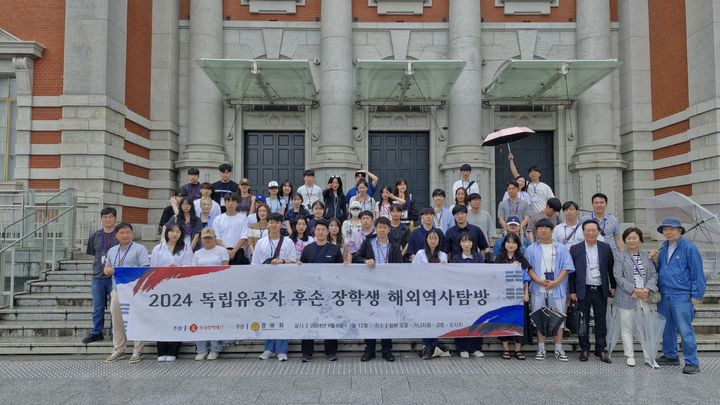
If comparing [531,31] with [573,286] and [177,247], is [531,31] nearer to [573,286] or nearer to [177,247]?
[573,286]

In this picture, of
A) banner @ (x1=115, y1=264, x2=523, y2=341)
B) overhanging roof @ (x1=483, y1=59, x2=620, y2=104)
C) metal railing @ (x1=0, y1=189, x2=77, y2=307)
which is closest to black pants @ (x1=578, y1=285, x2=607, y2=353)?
banner @ (x1=115, y1=264, x2=523, y2=341)

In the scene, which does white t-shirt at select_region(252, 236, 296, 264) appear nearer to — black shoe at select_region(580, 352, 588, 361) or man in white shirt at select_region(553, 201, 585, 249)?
man in white shirt at select_region(553, 201, 585, 249)

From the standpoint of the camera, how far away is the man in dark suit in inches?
304

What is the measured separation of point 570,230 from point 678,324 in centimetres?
206

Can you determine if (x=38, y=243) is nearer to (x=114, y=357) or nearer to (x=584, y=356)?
(x=114, y=357)

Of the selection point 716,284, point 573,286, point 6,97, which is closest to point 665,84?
point 716,284

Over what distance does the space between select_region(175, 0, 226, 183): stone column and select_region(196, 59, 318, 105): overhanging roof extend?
687 millimetres

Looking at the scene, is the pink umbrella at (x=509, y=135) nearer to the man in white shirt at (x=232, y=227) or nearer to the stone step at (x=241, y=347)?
the stone step at (x=241, y=347)

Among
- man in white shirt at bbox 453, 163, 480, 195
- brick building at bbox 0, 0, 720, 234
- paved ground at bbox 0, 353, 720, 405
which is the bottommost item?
paved ground at bbox 0, 353, 720, 405

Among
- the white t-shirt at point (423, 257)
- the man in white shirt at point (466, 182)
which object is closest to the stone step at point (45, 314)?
the white t-shirt at point (423, 257)

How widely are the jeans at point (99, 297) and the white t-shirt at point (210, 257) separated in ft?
5.29

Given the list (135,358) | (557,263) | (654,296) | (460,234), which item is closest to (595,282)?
(557,263)

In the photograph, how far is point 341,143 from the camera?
1664 cm

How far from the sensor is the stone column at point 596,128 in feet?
54.4
